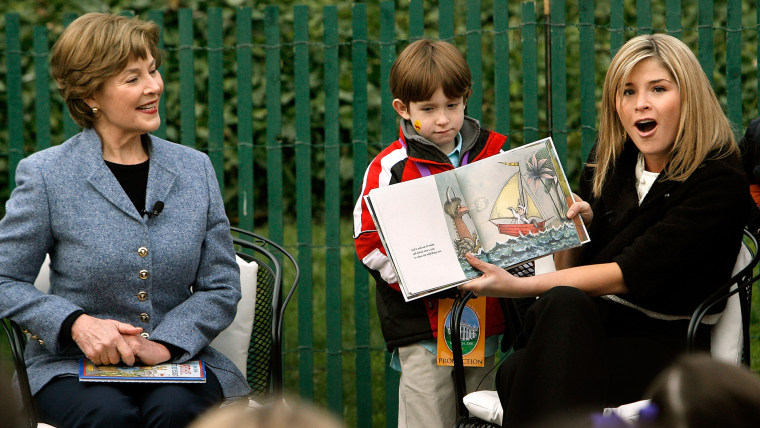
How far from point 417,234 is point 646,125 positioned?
3.16ft

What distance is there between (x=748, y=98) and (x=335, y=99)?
3.38 meters

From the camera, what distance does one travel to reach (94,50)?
3.55 m

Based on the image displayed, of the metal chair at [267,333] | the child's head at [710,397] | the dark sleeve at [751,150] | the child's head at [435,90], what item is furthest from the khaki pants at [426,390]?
the child's head at [710,397]

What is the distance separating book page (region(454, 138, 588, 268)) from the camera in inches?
137

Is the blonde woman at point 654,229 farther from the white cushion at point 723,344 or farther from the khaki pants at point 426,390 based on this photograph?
the khaki pants at point 426,390

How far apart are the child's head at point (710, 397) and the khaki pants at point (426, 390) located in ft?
7.43

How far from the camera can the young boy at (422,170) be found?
3.78 m

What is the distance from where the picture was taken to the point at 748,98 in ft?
22.5

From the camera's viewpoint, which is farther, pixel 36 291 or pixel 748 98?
pixel 748 98

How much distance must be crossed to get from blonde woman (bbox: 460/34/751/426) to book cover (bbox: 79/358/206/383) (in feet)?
3.30

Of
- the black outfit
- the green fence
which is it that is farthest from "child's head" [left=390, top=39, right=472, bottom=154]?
the green fence

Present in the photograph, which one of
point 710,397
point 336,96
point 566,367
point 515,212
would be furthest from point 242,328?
point 710,397

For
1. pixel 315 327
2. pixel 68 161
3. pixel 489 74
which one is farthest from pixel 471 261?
pixel 489 74

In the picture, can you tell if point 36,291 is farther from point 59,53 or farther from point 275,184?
point 275,184
